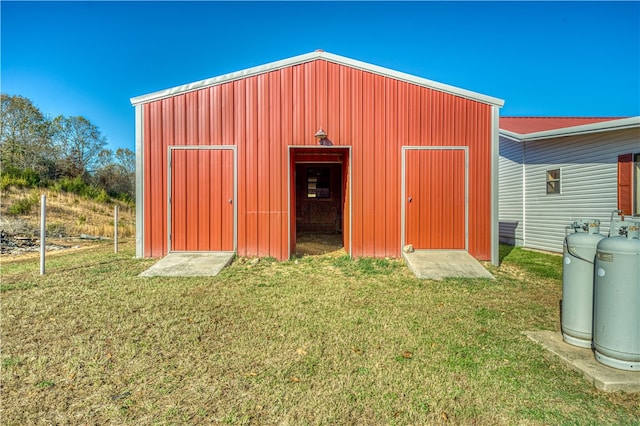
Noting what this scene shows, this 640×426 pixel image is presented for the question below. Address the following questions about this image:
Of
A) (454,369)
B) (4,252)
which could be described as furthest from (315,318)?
(4,252)

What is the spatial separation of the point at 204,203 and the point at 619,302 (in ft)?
20.2

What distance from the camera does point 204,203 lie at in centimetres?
654

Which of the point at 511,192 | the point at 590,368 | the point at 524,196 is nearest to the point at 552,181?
the point at 524,196

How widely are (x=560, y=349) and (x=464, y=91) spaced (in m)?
5.29

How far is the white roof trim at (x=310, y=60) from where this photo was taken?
6.46 m

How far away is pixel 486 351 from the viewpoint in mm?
Answer: 2750

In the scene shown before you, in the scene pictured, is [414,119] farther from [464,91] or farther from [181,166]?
[181,166]

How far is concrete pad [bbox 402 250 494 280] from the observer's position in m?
5.45

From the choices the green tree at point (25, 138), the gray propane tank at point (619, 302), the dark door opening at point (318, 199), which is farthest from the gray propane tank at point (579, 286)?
Result: the green tree at point (25, 138)

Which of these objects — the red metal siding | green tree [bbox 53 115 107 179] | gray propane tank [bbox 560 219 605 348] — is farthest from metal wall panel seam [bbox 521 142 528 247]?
green tree [bbox 53 115 107 179]

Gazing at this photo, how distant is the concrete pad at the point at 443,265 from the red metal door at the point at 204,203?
3573mm

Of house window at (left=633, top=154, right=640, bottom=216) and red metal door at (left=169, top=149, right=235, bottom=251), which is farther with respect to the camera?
house window at (left=633, top=154, right=640, bottom=216)

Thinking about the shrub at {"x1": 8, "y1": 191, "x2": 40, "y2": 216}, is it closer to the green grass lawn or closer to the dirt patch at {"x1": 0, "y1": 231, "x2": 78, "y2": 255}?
the dirt patch at {"x1": 0, "y1": 231, "x2": 78, "y2": 255}

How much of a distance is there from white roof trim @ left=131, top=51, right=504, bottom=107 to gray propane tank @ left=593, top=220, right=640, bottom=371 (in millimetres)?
4805
